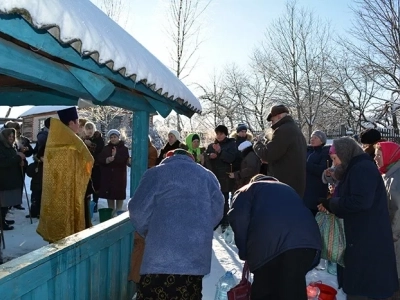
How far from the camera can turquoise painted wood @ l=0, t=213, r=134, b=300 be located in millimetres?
2275

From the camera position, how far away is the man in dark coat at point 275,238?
290cm

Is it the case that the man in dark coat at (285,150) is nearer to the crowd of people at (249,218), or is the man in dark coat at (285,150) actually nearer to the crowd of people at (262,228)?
the crowd of people at (249,218)

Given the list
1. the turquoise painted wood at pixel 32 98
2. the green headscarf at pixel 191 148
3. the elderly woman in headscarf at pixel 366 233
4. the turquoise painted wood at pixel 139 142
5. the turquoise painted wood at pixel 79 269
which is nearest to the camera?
the turquoise painted wood at pixel 79 269

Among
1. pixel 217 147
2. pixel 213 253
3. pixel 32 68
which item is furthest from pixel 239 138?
pixel 32 68

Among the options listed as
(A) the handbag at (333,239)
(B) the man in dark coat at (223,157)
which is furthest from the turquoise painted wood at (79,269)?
(B) the man in dark coat at (223,157)

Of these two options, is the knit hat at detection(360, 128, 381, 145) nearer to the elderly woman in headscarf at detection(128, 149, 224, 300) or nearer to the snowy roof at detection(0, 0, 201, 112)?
the elderly woman in headscarf at detection(128, 149, 224, 300)

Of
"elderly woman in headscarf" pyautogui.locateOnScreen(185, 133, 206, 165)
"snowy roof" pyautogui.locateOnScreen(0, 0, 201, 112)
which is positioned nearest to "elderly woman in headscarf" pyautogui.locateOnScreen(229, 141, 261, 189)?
"elderly woman in headscarf" pyautogui.locateOnScreen(185, 133, 206, 165)

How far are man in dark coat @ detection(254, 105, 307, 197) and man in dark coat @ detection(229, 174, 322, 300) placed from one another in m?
1.83

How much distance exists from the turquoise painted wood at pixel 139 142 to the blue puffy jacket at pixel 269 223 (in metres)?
1.78

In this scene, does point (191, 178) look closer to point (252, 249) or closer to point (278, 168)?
point (252, 249)

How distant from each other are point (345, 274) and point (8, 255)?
4.34 m

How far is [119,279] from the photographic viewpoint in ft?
13.1

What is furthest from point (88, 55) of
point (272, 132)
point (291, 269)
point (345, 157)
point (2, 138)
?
point (2, 138)

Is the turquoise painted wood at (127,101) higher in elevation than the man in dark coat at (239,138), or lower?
higher
